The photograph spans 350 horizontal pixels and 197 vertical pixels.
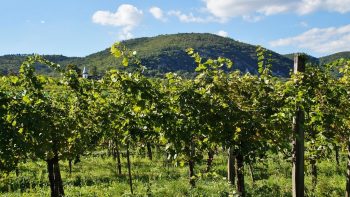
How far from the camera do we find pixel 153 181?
1977 centimetres

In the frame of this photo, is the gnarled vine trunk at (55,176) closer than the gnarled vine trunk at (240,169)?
No

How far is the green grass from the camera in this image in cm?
1549

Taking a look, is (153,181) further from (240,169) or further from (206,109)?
(206,109)

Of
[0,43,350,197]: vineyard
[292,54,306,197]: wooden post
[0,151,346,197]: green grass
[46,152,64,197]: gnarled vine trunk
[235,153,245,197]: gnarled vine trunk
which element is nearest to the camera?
[0,43,350,197]: vineyard

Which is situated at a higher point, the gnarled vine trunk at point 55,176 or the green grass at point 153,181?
the gnarled vine trunk at point 55,176

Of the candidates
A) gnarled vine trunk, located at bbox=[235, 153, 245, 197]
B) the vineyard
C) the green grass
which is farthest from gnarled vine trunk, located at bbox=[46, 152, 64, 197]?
gnarled vine trunk, located at bbox=[235, 153, 245, 197]

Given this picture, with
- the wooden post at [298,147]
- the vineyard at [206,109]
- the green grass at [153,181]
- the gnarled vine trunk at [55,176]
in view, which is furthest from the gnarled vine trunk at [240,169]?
the gnarled vine trunk at [55,176]

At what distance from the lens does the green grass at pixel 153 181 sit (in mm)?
15492

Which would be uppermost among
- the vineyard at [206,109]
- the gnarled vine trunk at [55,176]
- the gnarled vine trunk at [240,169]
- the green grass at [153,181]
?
the vineyard at [206,109]

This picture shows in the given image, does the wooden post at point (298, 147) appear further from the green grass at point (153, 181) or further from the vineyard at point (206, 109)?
the green grass at point (153, 181)

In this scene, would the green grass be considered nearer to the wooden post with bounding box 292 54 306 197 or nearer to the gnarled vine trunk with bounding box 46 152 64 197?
the gnarled vine trunk with bounding box 46 152 64 197

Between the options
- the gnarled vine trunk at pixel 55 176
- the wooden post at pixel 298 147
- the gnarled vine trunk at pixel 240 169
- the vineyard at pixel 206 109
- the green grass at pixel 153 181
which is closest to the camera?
the vineyard at pixel 206 109

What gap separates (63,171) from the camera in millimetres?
25922

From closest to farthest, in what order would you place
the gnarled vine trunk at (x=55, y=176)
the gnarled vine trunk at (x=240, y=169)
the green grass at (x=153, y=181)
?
the gnarled vine trunk at (x=240, y=169)
the gnarled vine trunk at (x=55, y=176)
the green grass at (x=153, y=181)
